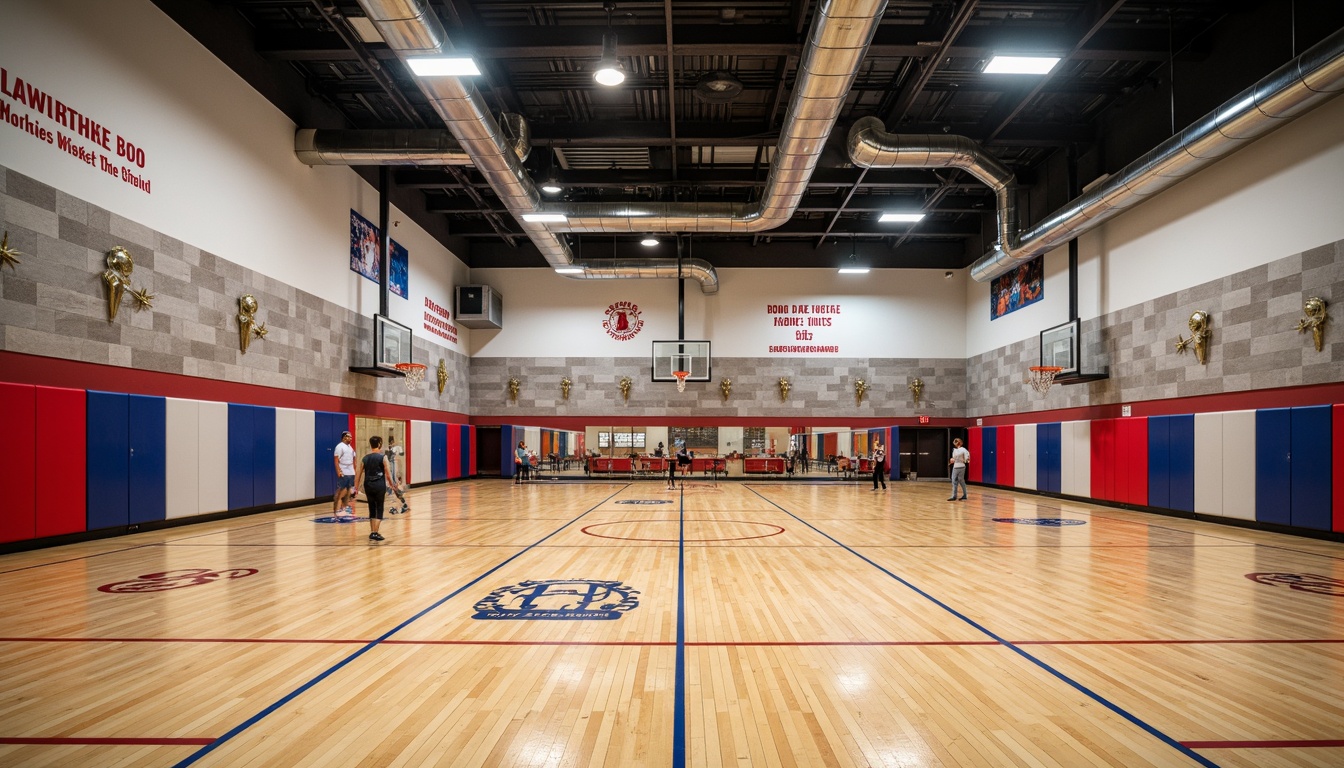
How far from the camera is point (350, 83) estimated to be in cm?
1469

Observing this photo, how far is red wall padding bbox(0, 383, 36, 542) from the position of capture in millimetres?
8297

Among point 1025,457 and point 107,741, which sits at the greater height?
point 107,741

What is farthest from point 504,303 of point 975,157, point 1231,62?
point 1231,62

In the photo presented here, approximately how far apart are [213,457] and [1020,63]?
15287mm

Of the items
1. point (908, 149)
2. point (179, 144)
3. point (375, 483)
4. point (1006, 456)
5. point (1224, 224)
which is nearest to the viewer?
point (375, 483)

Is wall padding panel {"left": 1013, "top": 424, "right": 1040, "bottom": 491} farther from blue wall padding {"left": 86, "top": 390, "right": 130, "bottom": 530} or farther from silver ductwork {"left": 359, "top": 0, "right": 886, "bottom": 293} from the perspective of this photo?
blue wall padding {"left": 86, "top": 390, "right": 130, "bottom": 530}

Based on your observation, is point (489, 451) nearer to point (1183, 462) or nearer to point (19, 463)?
point (19, 463)

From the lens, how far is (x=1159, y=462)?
47.1 feet

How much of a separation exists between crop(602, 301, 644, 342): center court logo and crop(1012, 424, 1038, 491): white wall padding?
513 inches

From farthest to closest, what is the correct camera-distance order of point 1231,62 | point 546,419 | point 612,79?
point 546,419 → point 1231,62 → point 612,79

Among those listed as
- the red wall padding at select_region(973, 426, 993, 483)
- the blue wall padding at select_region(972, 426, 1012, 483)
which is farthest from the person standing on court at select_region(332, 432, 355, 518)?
the red wall padding at select_region(973, 426, 993, 483)

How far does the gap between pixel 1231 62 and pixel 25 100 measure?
59.6 feet

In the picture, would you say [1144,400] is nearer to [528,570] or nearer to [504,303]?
[528,570]

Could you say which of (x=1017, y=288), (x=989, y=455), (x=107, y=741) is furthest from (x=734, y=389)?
(x=107, y=741)
